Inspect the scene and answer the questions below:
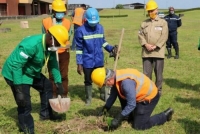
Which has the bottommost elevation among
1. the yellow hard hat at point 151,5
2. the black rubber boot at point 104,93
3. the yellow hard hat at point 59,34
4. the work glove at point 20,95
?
the black rubber boot at point 104,93

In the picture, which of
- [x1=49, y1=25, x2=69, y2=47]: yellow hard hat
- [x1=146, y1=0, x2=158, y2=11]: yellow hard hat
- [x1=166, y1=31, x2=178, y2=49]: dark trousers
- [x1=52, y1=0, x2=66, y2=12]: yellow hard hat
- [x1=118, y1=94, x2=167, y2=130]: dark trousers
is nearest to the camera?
[x1=49, y1=25, x2=69, y2=47]: yellow hard hat

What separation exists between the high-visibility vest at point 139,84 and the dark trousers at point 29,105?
4.07 ft

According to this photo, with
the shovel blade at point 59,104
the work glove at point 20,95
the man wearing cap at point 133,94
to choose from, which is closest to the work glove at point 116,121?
the man wearing cap at point 133,94

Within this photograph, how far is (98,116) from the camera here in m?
5.64

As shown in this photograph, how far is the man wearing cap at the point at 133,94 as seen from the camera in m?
4.71

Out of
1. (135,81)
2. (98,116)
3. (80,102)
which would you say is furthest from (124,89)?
(80,102)

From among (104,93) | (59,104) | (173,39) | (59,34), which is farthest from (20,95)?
(173,39)

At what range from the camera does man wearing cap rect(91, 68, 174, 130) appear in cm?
471

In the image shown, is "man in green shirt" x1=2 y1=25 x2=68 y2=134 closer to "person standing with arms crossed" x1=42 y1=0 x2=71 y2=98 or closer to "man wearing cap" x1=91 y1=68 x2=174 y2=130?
"man wearing cap" x1=91 y1=68 x2=174 y2=130

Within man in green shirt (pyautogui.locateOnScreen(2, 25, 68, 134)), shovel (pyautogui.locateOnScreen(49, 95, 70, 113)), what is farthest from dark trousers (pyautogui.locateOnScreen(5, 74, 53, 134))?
shovel (pyautogui.locateOnScreen(49, 95, 70, 113))

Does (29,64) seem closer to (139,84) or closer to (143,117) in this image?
(139,84)

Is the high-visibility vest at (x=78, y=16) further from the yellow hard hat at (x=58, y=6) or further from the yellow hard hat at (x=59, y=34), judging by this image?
the yellow hard hat at (x=59, y=34)

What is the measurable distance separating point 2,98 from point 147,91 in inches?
138

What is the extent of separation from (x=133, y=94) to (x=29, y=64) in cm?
157
